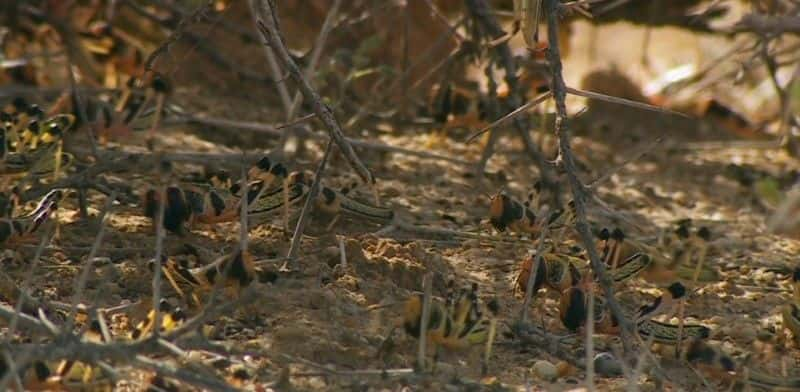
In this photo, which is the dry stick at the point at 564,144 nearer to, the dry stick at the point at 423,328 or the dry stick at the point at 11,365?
the dry stick at the point at 423,328

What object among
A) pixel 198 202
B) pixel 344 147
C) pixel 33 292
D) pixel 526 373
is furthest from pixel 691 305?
pixel 33 292

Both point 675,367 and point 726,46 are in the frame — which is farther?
point 726,46

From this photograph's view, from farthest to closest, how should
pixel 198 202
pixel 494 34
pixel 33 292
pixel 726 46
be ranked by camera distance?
pixel 726 46 → pixel 494 34 → pixel 198 202 → pixel 33 292

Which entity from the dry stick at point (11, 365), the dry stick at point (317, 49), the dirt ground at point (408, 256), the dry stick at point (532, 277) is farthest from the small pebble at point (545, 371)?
the dry stick at point (317, 49)

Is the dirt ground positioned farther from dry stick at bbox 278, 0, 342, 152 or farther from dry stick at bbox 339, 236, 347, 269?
dry stick at bbox 278, 0, 342, 152

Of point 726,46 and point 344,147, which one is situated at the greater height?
point 726,46

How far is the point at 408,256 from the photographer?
2.94 m

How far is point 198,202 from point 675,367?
105cm

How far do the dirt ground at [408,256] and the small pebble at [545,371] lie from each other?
17mm

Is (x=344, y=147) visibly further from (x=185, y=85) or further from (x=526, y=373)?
(x=185, y=85)

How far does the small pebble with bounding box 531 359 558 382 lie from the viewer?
8.17 ft

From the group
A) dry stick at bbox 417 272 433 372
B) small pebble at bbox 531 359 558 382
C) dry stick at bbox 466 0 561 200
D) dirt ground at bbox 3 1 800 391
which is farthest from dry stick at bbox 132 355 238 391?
dry stick at bbox 466 0 561 200

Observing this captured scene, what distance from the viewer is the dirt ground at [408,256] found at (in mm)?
2467

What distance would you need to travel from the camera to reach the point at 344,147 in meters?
2.76
